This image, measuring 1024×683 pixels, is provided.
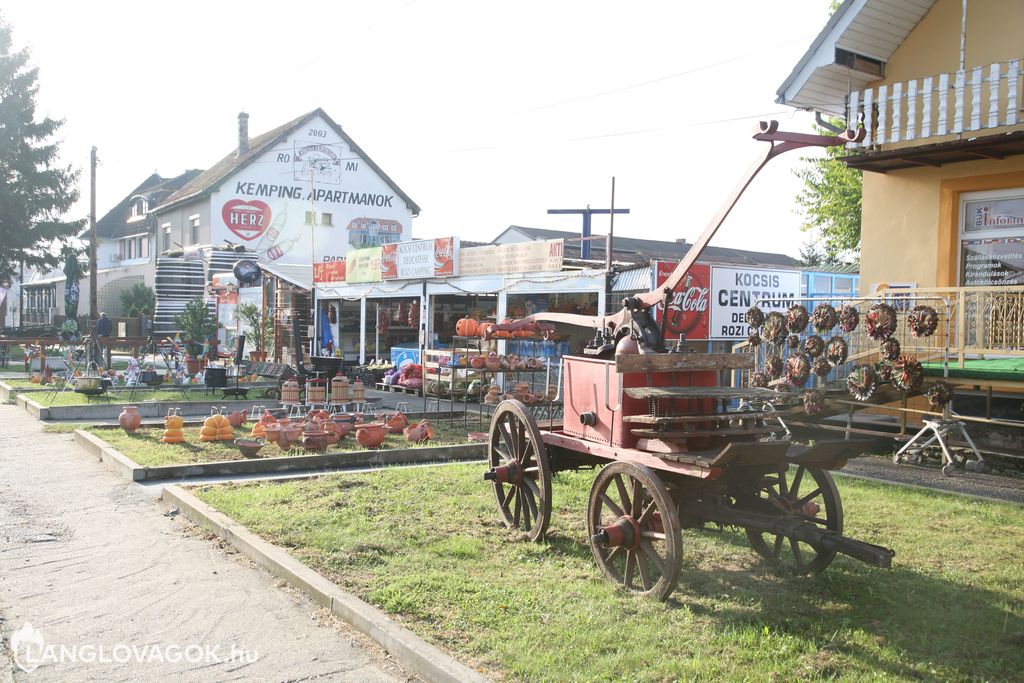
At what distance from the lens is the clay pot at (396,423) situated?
42.0ft

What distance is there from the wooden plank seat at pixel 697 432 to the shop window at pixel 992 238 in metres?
8.52

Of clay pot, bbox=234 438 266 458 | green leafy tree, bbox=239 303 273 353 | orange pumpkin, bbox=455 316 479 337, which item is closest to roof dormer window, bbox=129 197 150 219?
green leafy tree, bbox=239 303 273 353

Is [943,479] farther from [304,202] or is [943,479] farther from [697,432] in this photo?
[304,202]

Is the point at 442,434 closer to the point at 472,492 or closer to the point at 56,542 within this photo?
the point at 472,492

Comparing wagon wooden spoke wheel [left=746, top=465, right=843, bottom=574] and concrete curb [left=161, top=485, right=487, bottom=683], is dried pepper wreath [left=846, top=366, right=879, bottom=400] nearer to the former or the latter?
wagon wooden spoke wheel [left=746, top=465, right=843, bottom=574]

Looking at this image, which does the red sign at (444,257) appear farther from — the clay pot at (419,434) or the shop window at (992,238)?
the shop window at (992,238)

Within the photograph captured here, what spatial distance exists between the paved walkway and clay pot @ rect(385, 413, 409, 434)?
472 centimetres

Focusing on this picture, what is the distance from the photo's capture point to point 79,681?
4.38 meters

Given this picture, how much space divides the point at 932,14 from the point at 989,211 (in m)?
3.38

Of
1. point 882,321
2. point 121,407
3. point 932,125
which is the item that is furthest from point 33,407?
point 932,125

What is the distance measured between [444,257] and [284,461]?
34.2ft

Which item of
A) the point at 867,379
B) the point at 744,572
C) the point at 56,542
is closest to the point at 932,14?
the point at 867,379

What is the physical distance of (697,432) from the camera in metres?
5.48

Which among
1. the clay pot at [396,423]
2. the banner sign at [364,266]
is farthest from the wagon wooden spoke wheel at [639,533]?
the banner sign at [364,266]
